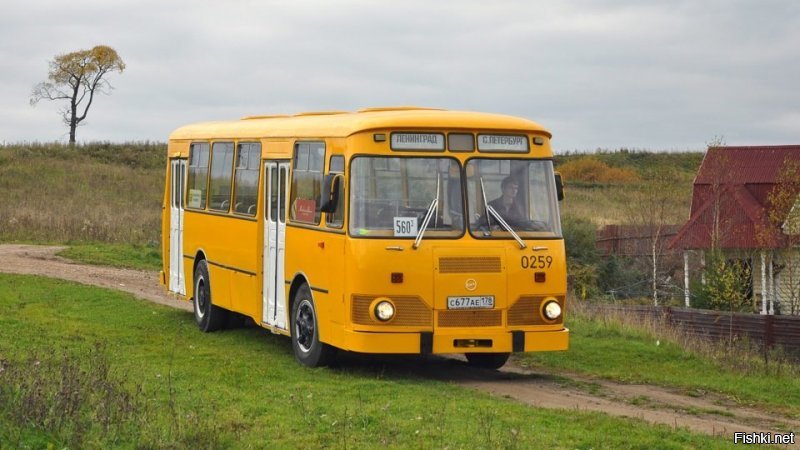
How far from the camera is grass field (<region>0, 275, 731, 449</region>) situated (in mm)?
11273

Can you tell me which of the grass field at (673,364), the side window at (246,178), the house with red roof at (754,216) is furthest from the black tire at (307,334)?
the house with red roof at (754,216)

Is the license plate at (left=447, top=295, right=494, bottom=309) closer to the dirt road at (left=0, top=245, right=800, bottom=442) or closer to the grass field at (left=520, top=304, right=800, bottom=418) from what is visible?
the dirt road at (left=0, top=245, right=800, bottom=442)

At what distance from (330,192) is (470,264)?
1781 millimetres

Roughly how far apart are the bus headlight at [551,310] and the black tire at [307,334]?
8.56 ft

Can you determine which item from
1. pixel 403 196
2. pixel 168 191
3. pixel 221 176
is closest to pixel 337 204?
pixel 403 196

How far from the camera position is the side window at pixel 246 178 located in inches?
731

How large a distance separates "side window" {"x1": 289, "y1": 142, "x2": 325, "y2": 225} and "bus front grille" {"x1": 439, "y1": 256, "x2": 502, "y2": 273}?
186 centimetres

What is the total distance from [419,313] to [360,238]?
1069 millimetres

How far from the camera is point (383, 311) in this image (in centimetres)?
1508

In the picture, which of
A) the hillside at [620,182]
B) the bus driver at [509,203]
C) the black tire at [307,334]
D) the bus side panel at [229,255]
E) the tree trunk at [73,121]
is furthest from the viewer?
the tree trunk at [73,121]

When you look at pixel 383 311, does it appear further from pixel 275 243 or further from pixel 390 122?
pixel 275 243

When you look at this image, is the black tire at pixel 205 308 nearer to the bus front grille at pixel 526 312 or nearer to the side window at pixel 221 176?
the side window at pixel 221 176

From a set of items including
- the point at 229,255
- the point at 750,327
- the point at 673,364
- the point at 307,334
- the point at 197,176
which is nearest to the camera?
the point at 307,334

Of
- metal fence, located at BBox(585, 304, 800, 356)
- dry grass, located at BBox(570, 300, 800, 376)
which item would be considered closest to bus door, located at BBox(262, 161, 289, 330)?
dry grass, located at BBox(570, 300, 800, 376)
